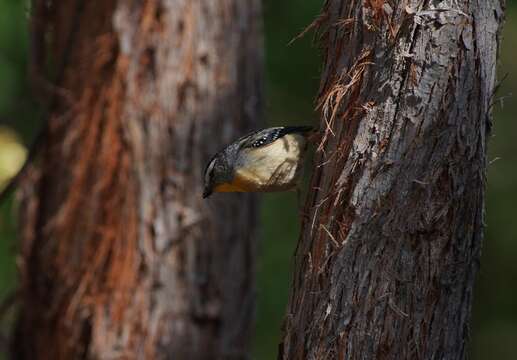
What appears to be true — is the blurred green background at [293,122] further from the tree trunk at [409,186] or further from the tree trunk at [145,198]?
the tree trunk at [409,186]

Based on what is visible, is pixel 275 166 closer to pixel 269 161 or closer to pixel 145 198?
pixel 269 161

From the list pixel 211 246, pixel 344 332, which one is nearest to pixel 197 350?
pixel 211 246

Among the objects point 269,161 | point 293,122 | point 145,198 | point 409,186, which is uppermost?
point 293,122

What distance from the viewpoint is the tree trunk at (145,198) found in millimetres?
6375

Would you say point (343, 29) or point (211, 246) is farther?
point (211, 246)

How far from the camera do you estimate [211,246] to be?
21.5 ft

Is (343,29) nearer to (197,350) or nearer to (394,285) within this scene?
(394,285)

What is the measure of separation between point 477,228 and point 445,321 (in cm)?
38

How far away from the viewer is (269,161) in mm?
4680

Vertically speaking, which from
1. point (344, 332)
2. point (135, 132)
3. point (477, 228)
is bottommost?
point (344, 332)

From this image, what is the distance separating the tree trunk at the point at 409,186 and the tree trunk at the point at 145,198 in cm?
315

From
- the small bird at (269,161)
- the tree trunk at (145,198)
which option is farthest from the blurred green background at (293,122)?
the small bird at (269,161)

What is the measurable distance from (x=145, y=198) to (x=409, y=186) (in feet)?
11.4

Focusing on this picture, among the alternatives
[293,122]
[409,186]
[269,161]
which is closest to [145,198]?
[269,161]
